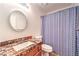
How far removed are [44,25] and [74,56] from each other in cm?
47

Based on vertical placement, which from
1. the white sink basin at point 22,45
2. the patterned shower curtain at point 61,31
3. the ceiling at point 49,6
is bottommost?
the white sink basin at point 22,45

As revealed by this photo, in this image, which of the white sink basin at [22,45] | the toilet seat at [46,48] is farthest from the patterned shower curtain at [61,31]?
the white sink basin at [22,45]

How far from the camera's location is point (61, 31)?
50.3 inches

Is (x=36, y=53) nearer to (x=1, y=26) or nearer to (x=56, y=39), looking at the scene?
(x=56, y=39)

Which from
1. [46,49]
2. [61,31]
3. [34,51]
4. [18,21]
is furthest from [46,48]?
[18,21]

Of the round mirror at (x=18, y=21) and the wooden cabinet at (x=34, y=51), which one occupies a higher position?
the round mirror at (x=18, y=21)

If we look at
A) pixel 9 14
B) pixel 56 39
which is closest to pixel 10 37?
pixel 9 14

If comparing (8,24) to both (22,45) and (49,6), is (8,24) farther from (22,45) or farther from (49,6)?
(49,6)

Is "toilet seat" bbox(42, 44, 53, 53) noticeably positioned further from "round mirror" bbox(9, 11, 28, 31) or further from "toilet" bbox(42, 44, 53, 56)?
"round mirror" bbox(9, 11, 28, 31)

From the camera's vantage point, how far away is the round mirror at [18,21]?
127 cm

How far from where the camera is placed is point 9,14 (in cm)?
124

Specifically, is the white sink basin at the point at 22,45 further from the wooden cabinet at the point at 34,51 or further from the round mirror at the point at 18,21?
the round mirror at the point at 18,21

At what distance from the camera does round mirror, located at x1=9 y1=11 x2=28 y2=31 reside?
1268 millimetres

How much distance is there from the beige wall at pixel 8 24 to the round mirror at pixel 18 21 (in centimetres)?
4
